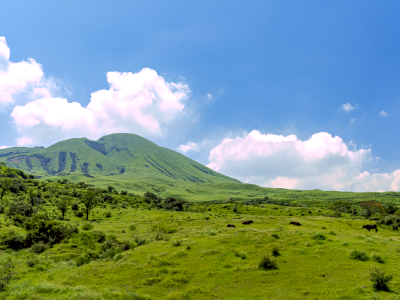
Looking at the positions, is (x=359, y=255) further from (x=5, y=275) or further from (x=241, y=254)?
(x=5, y=275)

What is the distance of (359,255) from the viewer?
19203 millimetres

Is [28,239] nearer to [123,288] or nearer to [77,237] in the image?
[77,237]

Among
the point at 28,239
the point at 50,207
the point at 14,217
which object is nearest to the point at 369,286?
the point at 28,239

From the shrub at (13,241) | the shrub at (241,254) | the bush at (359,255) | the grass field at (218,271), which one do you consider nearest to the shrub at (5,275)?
the grass field at (218,271)

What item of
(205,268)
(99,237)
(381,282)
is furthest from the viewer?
(99,237)

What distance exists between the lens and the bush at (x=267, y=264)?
18611mm

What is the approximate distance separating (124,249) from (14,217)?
32.3 meters

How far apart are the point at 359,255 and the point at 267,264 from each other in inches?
328

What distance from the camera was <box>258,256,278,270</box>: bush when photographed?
1861cm

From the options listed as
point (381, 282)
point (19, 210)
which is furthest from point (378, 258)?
point (19, 210)

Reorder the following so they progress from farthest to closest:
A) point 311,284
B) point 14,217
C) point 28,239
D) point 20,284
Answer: point 14,217 < point 28,239 < point 20,284 < point 311,284

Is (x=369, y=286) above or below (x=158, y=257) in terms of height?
above

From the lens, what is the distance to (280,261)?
20016 mm

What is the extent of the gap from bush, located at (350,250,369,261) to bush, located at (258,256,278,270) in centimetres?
710
